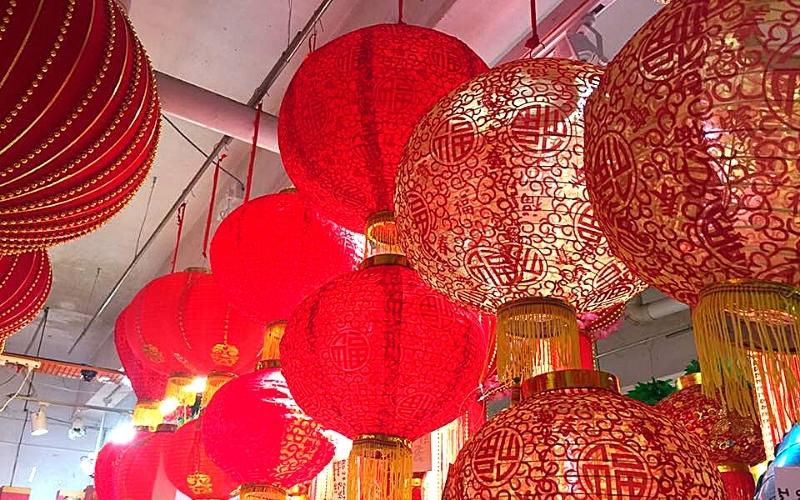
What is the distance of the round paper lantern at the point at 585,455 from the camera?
55 centimetres

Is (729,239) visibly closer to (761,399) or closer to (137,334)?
(761,399)

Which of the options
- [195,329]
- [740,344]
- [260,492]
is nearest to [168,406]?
[195,329]

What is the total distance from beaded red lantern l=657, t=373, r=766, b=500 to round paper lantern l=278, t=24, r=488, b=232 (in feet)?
1.61

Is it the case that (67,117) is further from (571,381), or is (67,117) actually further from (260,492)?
(260,492)

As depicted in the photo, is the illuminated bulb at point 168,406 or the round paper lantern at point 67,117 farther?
the illuminated bulb at point 168,406

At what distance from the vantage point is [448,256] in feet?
2.25

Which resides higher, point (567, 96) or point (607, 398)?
point (567, 96)

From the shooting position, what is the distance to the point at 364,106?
99 cm

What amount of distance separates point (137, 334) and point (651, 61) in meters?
1.63

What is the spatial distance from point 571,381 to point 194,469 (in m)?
1.25

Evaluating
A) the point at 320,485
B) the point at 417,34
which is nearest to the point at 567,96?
the point at 417,34

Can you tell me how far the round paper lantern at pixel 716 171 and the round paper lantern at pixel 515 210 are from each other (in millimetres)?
149

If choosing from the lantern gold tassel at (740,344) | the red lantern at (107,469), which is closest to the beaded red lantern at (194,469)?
the red lantern at (107,469)

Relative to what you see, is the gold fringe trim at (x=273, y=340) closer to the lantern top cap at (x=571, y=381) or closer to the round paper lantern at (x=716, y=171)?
the lantern top cap at (x=571, y=381)
